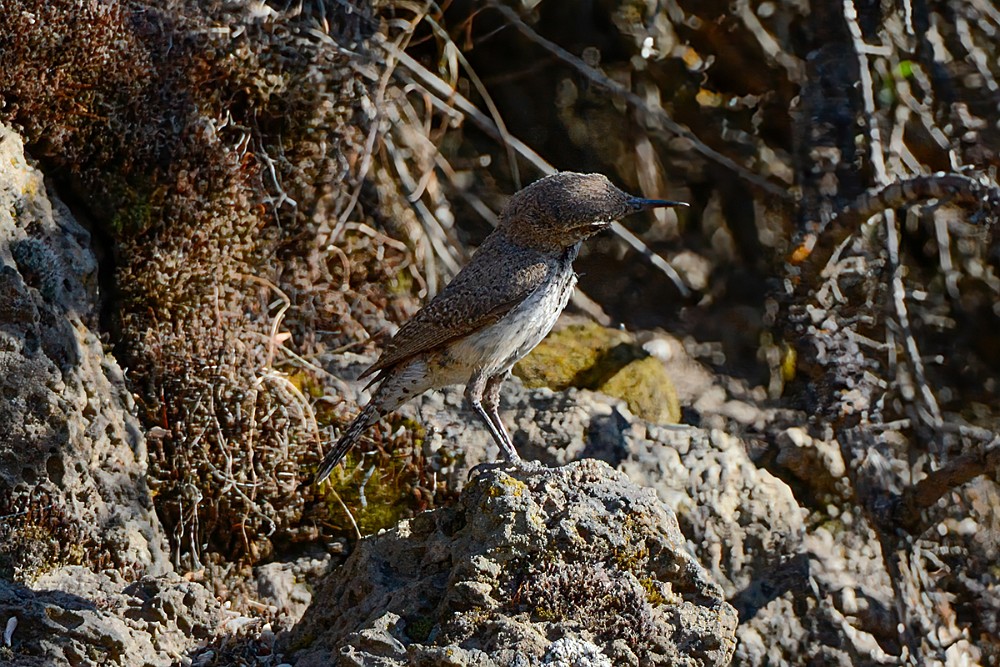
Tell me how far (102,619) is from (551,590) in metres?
1.87

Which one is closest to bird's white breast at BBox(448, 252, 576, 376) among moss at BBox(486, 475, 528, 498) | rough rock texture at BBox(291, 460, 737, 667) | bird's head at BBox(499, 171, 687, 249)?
bird's head at BBox(499, 171, 687, 249)

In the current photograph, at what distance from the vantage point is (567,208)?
5340 mm

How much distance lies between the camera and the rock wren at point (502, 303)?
5.33 metres

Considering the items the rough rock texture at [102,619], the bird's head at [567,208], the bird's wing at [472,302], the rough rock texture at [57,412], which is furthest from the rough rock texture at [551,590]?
the rough rock texture at [57,412]

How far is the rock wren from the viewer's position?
17.5 ft

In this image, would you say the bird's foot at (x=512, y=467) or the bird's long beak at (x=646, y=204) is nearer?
the bird's foot at (x=512, y=467)

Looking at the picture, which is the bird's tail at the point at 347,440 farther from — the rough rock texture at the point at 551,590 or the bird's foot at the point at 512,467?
the rough rock texture at the point at 551,590

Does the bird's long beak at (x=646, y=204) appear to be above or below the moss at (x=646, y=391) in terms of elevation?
above

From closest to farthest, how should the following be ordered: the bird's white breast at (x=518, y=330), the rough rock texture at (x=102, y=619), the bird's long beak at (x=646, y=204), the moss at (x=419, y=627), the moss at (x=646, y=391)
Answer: the moss at (x=419, y=627)
the rough rock texture at (x=102, y=619)
the bird's long beak at (x=646, y=204)
the bird's white breast at (x=518, y=330)
the moss at (x=646, y=391)

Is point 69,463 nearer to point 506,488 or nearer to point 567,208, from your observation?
point 506,488

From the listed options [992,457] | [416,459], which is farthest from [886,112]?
[416,459]

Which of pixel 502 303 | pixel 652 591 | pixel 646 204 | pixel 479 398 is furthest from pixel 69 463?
pixel 646 204

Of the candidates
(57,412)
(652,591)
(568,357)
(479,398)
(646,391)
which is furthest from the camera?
(568,357)

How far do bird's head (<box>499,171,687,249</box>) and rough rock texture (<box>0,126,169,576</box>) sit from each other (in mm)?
2299
